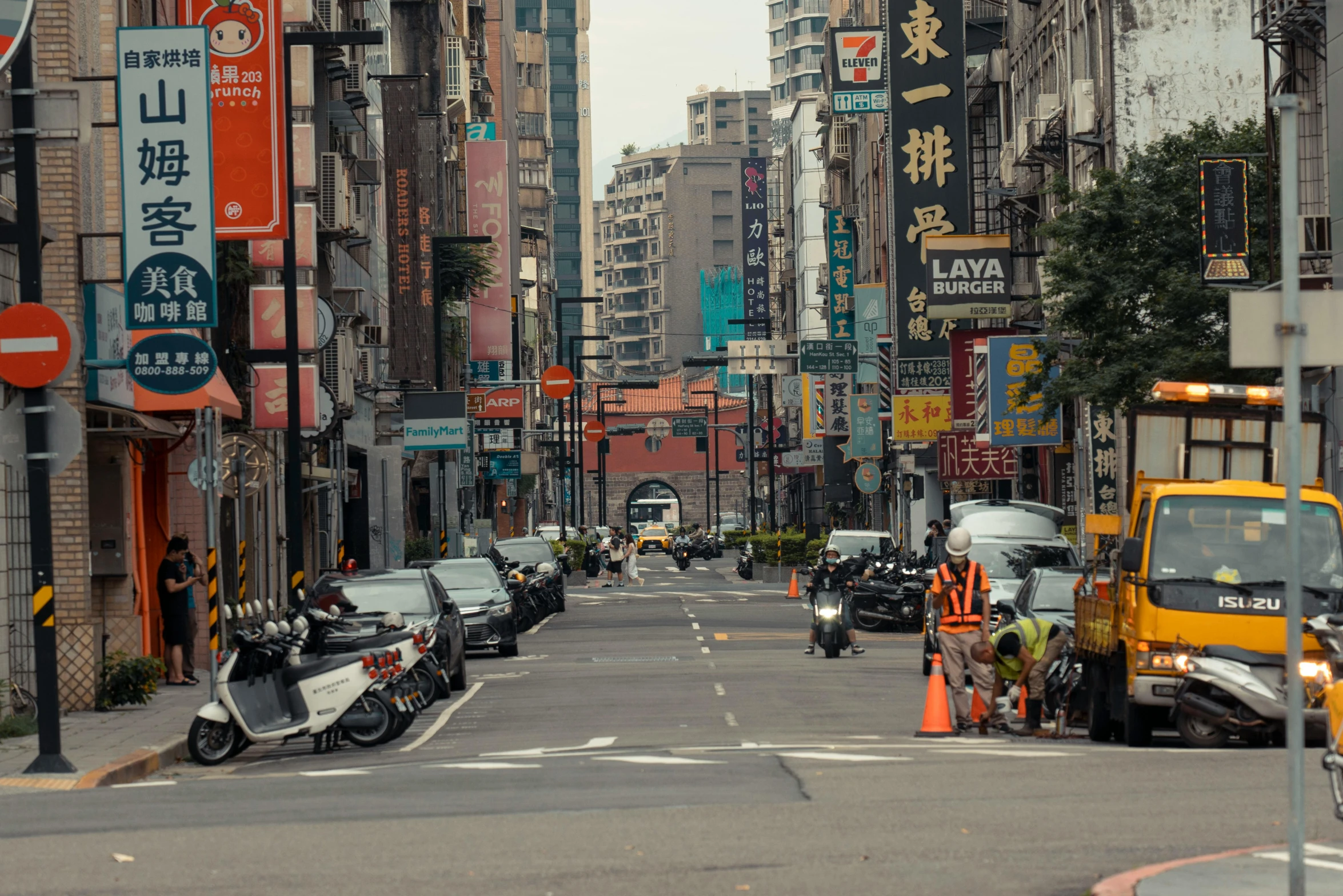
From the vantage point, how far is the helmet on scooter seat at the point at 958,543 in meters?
19.0

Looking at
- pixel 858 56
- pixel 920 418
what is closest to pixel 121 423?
pixel 920 418

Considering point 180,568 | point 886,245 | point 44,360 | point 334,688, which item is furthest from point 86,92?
point 886,245

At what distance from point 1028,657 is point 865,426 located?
171ft

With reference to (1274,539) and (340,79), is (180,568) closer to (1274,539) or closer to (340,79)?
(1274,539)

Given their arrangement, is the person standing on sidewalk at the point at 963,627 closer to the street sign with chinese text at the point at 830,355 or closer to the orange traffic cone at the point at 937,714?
the orange traffic cone at the point at 937,714

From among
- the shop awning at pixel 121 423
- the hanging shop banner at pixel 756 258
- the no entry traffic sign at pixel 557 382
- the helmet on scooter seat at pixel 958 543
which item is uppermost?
the hanging shop banner at pixel 756 258

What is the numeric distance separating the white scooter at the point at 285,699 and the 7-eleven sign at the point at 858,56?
47389 millimetres

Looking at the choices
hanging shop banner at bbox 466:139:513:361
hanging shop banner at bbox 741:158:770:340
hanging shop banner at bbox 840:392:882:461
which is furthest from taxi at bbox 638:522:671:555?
hanging shop banner at bbox 840:392:882:461

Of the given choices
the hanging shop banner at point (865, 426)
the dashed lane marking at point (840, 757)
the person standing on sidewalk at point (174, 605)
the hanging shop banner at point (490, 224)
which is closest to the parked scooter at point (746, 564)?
the hanging shop banner at point (865, 426)

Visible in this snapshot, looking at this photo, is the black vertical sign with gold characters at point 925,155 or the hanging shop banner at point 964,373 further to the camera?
the black vertical sign with gold characters at point 925,155

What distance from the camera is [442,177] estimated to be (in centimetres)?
7400

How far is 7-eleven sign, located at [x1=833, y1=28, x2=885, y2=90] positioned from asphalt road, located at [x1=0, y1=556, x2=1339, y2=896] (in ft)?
148

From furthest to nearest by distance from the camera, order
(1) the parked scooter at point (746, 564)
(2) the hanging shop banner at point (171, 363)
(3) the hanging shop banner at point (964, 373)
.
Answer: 1. (1) the parked scooter at point (746, 564)
2. (3) the hanging shop banner at point (964, 373)
3. (2) the hanging shop banner at point (171, 363)

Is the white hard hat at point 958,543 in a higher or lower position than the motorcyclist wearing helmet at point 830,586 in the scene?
higher
